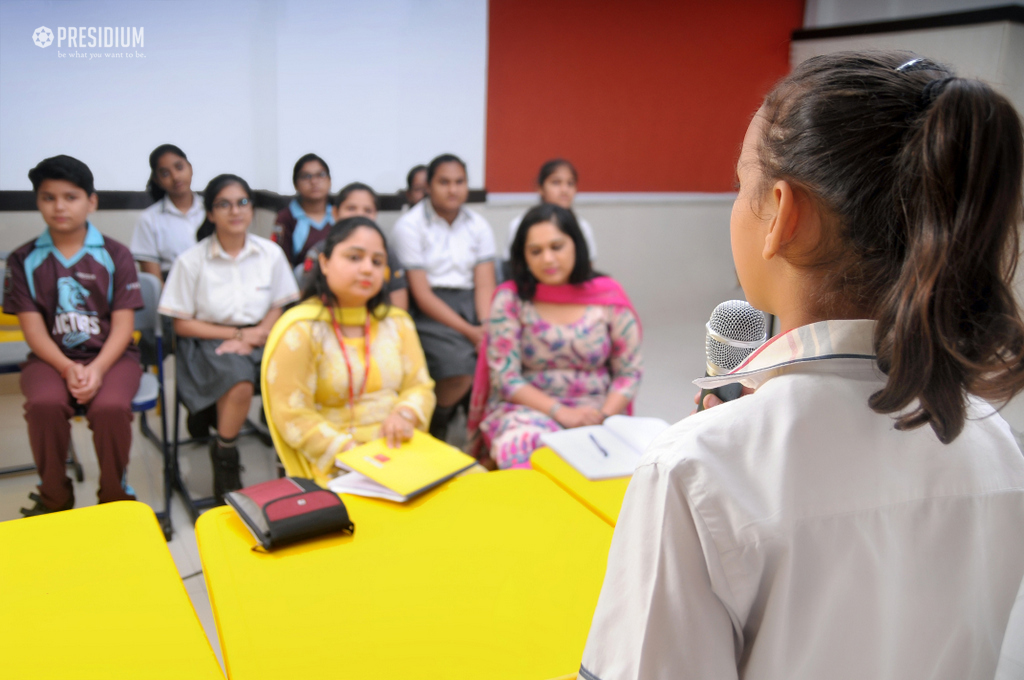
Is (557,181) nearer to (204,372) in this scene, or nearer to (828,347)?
(204,372)

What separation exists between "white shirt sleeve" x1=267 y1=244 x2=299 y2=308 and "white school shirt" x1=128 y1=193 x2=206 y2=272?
27cm

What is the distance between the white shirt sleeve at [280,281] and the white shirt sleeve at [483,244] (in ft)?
3.27

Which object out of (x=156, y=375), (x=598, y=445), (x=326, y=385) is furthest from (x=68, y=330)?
(x=598, y=445)

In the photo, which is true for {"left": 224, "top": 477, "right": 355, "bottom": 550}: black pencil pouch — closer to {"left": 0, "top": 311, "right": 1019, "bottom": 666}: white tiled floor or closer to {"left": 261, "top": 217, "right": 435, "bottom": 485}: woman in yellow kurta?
{"left": 0, "top": 311, "right": 1019, "bottom": 666}: white tiled floor

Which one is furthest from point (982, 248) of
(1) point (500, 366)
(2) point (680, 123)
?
(2) point (680, 123)

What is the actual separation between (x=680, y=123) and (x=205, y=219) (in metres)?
3.57

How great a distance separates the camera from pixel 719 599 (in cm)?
58

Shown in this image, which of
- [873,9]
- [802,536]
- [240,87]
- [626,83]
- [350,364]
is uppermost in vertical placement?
[873,9]

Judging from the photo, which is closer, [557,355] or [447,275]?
[557,355]

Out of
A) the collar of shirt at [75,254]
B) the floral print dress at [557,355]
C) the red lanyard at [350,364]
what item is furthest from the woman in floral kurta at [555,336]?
the collar of shirt at [75,254]

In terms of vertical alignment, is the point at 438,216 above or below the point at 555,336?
above

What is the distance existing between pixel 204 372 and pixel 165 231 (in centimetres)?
49

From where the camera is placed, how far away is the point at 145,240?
8.02 ft

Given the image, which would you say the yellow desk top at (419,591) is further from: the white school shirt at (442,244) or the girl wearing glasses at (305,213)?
the white school shirt at (442,244)
